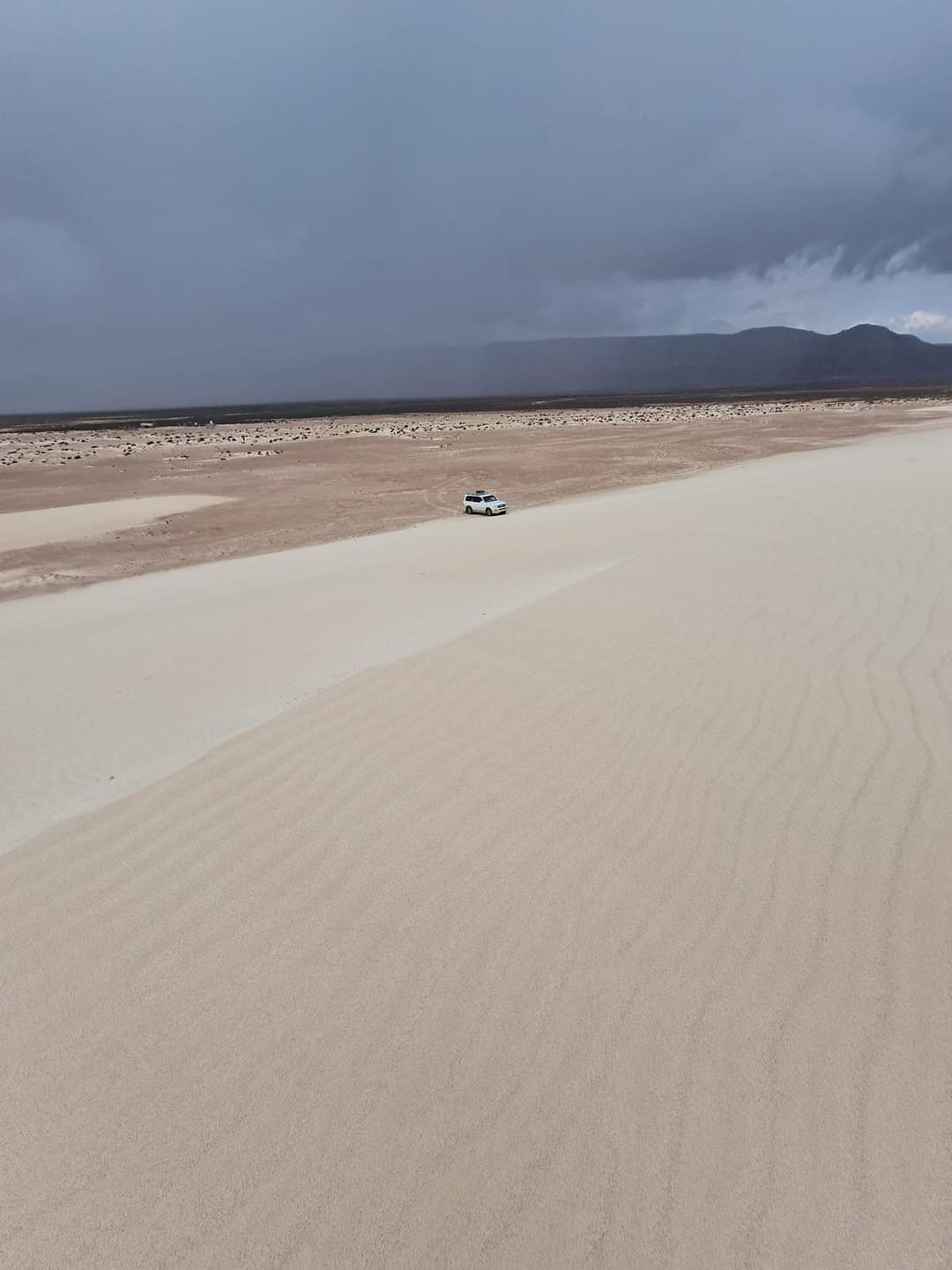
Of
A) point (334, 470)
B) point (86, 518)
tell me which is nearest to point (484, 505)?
point (86, 518)

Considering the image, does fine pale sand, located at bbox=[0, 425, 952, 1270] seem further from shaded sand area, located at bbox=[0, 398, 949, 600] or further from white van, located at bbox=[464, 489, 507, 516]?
white van, located at bbox=[464, 489, 507, 516]

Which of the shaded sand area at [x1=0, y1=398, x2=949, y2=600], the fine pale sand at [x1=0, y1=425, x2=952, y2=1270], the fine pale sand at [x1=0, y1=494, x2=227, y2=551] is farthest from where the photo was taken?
the fine pale sand at [x1=0, y1=494, x2=227, y2=551]

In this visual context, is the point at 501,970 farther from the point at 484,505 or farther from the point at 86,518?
the point at 86,518

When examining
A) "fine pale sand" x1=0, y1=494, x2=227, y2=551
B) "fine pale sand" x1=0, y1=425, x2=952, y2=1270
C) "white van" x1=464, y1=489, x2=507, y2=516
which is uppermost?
"fine pale sand" x1=0, y1=425, x2=952, y2=1270

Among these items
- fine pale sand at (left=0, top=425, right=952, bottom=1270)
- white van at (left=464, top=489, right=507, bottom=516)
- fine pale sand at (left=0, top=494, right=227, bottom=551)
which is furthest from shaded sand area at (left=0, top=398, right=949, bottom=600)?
fine pale sand at (left=0, top=425, right=952, bottom=1270)

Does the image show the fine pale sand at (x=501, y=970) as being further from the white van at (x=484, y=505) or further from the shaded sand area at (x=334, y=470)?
the white van at (x=484, y=505)

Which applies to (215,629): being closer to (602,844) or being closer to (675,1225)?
(602,844)

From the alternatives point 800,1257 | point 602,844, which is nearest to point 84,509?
point 602,844
